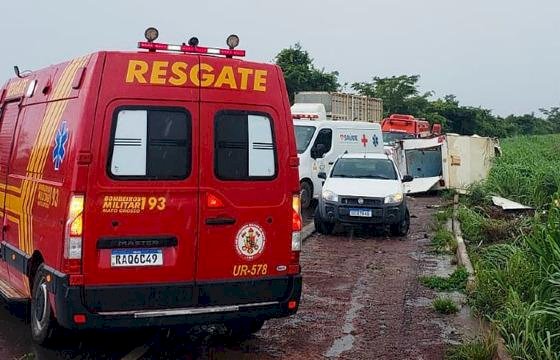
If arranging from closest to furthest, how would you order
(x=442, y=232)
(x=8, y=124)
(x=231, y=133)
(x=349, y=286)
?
(x=231, y=133)
(x=8, y=124)
(x=349, y=286)
(x=442, y=232)

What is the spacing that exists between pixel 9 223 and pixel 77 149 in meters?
2.16

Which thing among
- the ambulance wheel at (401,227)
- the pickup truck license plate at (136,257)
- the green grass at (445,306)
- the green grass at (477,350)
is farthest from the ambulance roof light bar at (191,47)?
the ambulance wheel at (401,227)

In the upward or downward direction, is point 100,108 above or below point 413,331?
above

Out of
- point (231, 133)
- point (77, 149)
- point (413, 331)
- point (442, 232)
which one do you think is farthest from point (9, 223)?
point (442, 232)

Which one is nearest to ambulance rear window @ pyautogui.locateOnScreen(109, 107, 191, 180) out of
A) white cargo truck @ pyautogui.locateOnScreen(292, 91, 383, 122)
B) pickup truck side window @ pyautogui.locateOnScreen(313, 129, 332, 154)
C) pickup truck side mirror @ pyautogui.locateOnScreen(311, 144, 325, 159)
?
pickup truck side mirror @ pyautogui.locateOnScreen(311, 144, 325, 159)

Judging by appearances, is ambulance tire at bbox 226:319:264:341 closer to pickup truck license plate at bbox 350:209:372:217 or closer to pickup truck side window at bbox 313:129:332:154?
pickup truck license plate at bbox 350:209:372:217

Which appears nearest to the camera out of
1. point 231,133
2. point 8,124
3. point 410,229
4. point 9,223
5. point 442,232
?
point 231,133

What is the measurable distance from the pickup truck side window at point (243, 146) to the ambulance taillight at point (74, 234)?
42.4 inches

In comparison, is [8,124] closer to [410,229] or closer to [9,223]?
[9,223]

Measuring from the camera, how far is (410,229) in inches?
569

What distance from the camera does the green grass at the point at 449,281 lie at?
870 centimetres

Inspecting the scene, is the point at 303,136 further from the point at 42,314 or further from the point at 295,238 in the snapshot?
the point at 42,314

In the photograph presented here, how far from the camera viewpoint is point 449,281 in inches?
349

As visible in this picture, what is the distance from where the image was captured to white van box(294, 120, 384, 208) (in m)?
16.3
